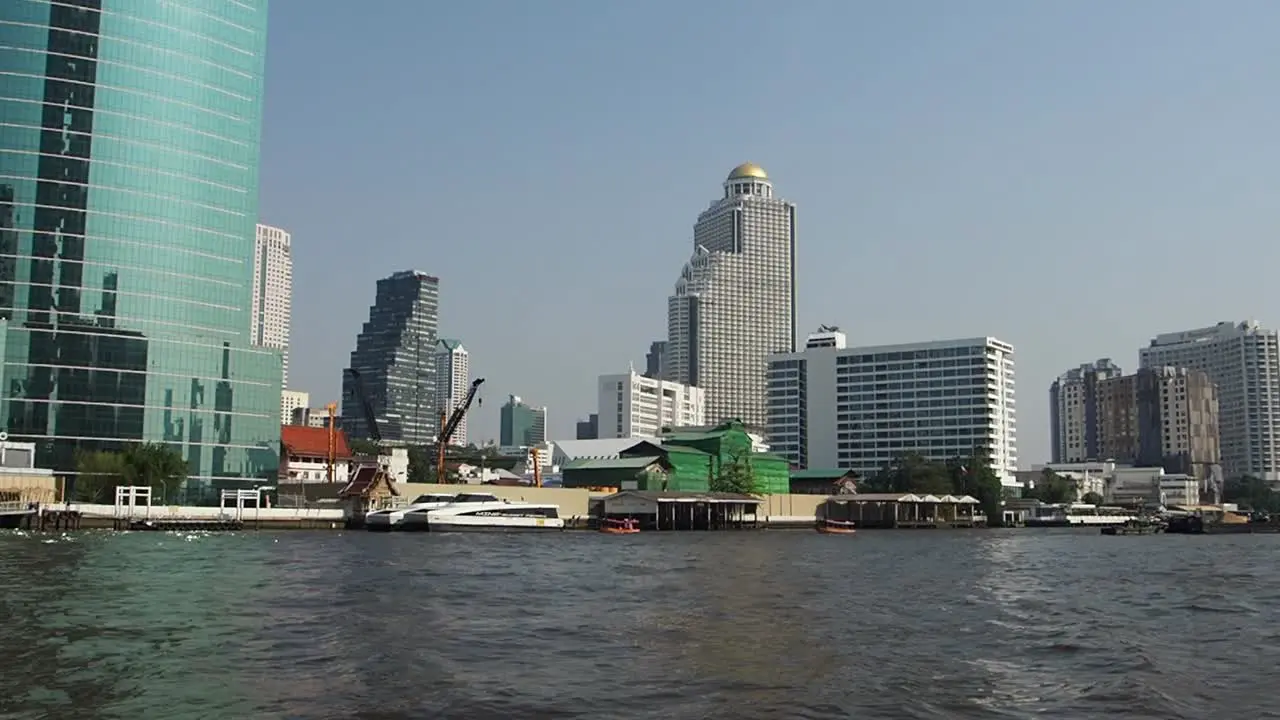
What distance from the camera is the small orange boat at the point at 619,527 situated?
6159 inches

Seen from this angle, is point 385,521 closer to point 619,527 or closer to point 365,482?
point 365,482

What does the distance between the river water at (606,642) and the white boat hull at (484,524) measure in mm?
65170

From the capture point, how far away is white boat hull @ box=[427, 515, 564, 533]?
138m

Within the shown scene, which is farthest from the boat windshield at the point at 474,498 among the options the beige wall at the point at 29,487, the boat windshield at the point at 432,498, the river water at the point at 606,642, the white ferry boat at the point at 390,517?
the river water at the point at 606,642

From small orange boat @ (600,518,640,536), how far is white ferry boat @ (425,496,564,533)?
297 inches

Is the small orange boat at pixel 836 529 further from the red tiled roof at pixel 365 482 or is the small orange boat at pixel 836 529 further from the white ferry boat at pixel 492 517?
the red tiled roof at pixel 365 482

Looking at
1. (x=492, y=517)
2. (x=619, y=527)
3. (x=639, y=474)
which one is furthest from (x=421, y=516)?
(x=639, y=474)

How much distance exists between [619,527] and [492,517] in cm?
2304

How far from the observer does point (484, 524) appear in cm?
14150

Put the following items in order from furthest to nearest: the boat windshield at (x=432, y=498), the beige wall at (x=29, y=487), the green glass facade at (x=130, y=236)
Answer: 1. the green glass facade at (x=130, y=236)
2. the boat windshield at (x=432, y=498)
3. the beige wall at (x=29, y=487)

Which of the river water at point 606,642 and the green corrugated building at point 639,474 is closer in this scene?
the river water at point 606,642

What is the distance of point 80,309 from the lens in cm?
15975

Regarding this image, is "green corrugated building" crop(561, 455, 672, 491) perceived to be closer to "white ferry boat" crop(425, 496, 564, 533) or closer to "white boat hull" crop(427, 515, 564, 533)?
"white ferry boat" crop(425, 496, 564, 533)

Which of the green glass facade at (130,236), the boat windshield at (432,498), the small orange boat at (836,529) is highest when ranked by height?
the green glass facade at (130,236)
